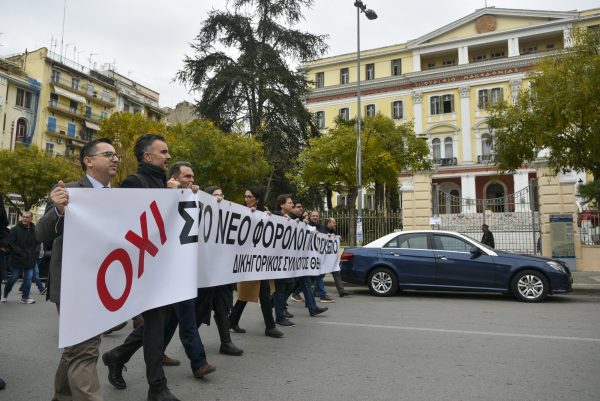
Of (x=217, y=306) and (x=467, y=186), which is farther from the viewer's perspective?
(x=467, y=186)

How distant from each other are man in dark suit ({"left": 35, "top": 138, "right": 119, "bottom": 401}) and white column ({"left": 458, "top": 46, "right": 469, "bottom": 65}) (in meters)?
47.2

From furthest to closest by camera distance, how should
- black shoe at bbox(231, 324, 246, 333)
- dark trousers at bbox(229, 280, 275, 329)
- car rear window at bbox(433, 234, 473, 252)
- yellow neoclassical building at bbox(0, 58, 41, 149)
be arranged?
yellow neoclassical building at bbox(0, 58, 41, 149)
car rear window at bbox(433, 234, 473, 252)
black shoe at bbox(231, 324, 246, 333)
dark trousers at bbox(229, 280, 275, 329)

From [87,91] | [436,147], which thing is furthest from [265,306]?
[87,91]

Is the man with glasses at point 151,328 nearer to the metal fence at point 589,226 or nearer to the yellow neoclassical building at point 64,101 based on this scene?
the metal fence at point 589,226

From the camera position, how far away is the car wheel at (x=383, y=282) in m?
10.5

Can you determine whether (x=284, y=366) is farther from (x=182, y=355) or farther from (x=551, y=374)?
(x=551, y=374)

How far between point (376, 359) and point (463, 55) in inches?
1816

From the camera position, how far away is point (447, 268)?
10031 mm

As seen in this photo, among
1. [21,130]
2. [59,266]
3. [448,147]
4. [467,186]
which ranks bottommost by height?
[59,266]

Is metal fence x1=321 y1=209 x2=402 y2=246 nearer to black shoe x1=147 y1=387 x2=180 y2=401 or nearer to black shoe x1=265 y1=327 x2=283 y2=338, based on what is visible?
black shoe x1=265 y1=327 x2=283 y2=338

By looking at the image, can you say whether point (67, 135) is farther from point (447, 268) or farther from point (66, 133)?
point (447, 268)

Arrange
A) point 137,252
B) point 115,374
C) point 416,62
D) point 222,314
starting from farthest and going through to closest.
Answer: point 416,62, point 222,314, point 115,374, point 137,252

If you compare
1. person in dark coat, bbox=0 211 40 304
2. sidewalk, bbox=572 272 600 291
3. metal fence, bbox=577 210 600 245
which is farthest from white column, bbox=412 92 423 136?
person in dark coat, bbox=0 211 40 304

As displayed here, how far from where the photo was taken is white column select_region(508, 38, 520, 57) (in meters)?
43.6
